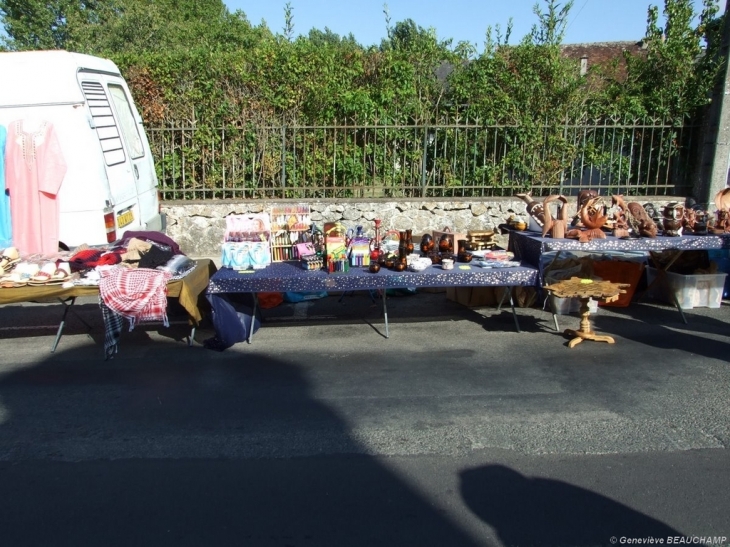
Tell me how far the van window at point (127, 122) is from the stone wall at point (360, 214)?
2285 millimetres

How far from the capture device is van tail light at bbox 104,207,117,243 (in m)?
6.27

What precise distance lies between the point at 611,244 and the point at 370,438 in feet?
10.5

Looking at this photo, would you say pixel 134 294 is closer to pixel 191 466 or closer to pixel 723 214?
pixel 191 466

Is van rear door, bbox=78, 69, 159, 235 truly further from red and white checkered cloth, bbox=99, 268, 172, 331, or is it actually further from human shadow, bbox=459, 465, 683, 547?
human shadow, bbox=459, 465, 683, 547

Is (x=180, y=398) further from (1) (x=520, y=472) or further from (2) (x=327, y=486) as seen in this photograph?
(1) (x=520, y=472)

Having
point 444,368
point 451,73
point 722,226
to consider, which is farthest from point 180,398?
point 451,73

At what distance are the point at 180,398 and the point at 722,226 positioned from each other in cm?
535

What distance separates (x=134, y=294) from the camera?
17.1 ft

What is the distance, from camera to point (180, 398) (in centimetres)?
459

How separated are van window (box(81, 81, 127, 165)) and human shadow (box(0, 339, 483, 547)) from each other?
94.5 inches

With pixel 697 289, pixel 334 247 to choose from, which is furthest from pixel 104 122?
pixel 697 289

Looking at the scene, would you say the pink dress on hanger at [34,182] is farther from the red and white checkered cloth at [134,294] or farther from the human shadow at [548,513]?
the human shadow at [548,513]

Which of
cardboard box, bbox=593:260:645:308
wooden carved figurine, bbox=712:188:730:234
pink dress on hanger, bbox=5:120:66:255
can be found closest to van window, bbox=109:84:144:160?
pink dress on hanger, bbox=5:120:66:255

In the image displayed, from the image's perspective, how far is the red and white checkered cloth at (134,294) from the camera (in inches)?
205
